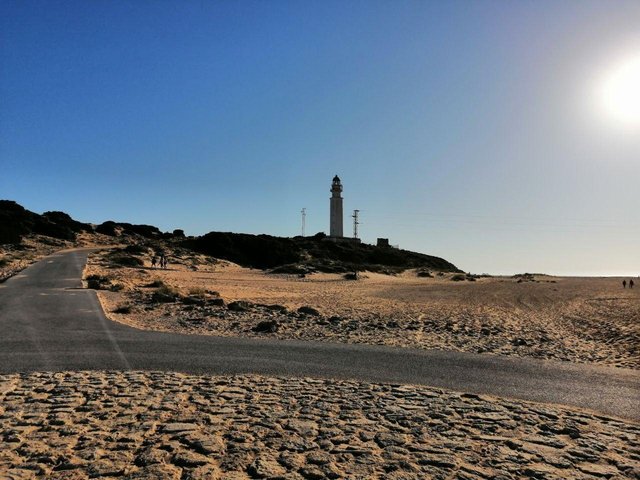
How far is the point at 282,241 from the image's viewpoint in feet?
266

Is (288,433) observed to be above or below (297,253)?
below

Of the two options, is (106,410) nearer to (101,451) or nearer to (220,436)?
(101,451)

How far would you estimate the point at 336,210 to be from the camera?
9862cm

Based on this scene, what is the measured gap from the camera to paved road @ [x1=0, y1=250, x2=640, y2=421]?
9062mm

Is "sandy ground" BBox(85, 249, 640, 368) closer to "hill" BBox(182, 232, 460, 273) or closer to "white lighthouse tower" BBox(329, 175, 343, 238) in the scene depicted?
"hill" BBox(182, 232, 460, 273)

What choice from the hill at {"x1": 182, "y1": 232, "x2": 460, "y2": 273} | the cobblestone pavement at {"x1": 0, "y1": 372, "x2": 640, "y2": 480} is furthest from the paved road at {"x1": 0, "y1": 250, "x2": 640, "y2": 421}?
the hill at {"x1": 182, "y1": 232, "x2": 460, "y2": 273}

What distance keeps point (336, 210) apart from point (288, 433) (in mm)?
92506

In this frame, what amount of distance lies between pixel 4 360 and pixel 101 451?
620 centimetres

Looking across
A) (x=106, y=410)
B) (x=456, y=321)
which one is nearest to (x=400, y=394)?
(x=106, y=410)

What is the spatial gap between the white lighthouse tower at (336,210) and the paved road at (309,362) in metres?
83.3

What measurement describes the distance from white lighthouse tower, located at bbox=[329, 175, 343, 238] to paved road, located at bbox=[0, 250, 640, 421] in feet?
273

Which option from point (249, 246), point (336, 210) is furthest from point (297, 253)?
point (336, 210)

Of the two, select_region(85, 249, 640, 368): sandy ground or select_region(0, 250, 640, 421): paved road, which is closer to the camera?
select_region(0, 250, 640, 421): paved road

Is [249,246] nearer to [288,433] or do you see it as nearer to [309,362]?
[309,362]
